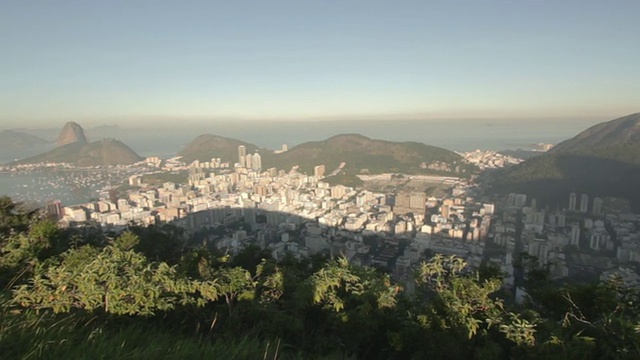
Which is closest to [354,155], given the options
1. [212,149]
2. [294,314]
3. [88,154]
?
[212,149]

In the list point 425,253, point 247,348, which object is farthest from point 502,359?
point 425,253

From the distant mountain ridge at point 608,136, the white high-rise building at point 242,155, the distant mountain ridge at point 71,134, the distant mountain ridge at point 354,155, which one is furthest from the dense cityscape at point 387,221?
the distant mountain ridge at point 71,134

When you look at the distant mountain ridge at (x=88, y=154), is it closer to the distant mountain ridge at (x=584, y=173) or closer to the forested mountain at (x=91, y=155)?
the forested mountain at (x=91, y=155)

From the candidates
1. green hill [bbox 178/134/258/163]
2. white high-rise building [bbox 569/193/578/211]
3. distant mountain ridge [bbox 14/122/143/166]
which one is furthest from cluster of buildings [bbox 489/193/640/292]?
distant mountain ridge [bbox 14/122/143/166]

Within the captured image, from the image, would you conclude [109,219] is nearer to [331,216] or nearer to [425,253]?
A: [331,216]

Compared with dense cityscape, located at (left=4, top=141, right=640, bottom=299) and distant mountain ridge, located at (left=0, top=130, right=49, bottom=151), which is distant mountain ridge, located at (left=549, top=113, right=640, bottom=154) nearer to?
dense cityscape, located at (left=4, top=141, right=640, bottom=299)

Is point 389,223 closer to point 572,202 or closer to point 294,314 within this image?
point 572,202

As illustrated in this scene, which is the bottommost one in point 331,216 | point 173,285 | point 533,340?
point 331,216
